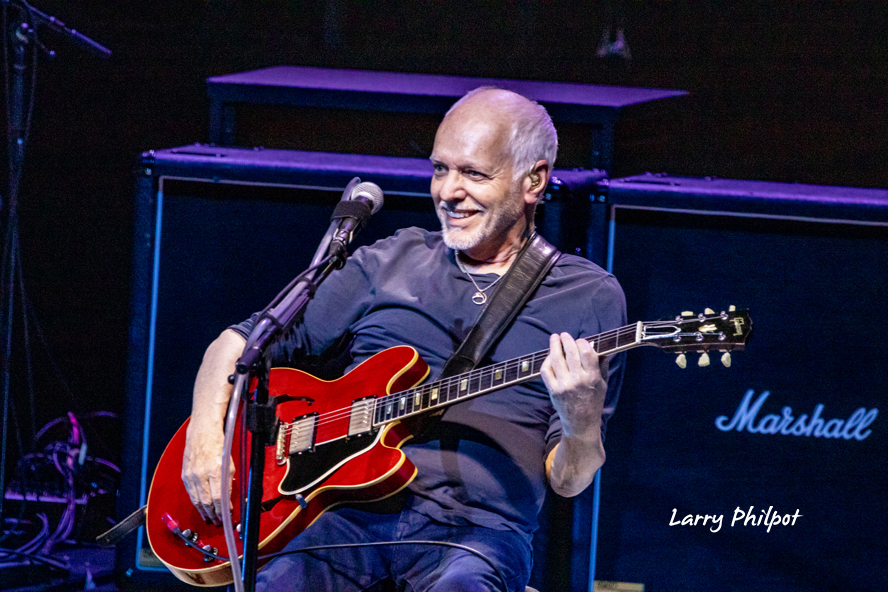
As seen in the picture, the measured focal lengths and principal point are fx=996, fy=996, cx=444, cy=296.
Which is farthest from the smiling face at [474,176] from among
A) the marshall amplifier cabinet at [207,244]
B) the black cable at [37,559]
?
the black cable at [37,559]

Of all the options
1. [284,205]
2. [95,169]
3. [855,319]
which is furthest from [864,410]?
[95,169]

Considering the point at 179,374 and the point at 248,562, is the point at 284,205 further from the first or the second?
the point at 248,562

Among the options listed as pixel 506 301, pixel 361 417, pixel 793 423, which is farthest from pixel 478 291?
pixel 793 423

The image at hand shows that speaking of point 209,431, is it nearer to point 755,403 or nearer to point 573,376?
point 573,376

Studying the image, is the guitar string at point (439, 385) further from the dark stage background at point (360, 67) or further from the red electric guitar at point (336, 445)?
the dark stage background at point (360, 67)

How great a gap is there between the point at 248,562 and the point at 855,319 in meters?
1.86

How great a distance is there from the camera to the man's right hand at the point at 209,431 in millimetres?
2361

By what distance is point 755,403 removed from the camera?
9.39 ft

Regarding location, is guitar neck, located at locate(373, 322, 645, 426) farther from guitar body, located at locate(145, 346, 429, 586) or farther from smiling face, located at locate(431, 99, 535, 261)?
smiling face, located at locate(431, 99, 535, 261)

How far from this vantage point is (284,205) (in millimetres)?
2947

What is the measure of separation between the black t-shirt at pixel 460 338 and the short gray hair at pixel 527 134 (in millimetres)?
277

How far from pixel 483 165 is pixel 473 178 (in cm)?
5

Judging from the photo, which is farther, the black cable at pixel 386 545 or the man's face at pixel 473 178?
the man's face at pixel 473 178

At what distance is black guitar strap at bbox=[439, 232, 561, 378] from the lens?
8.01 feet
